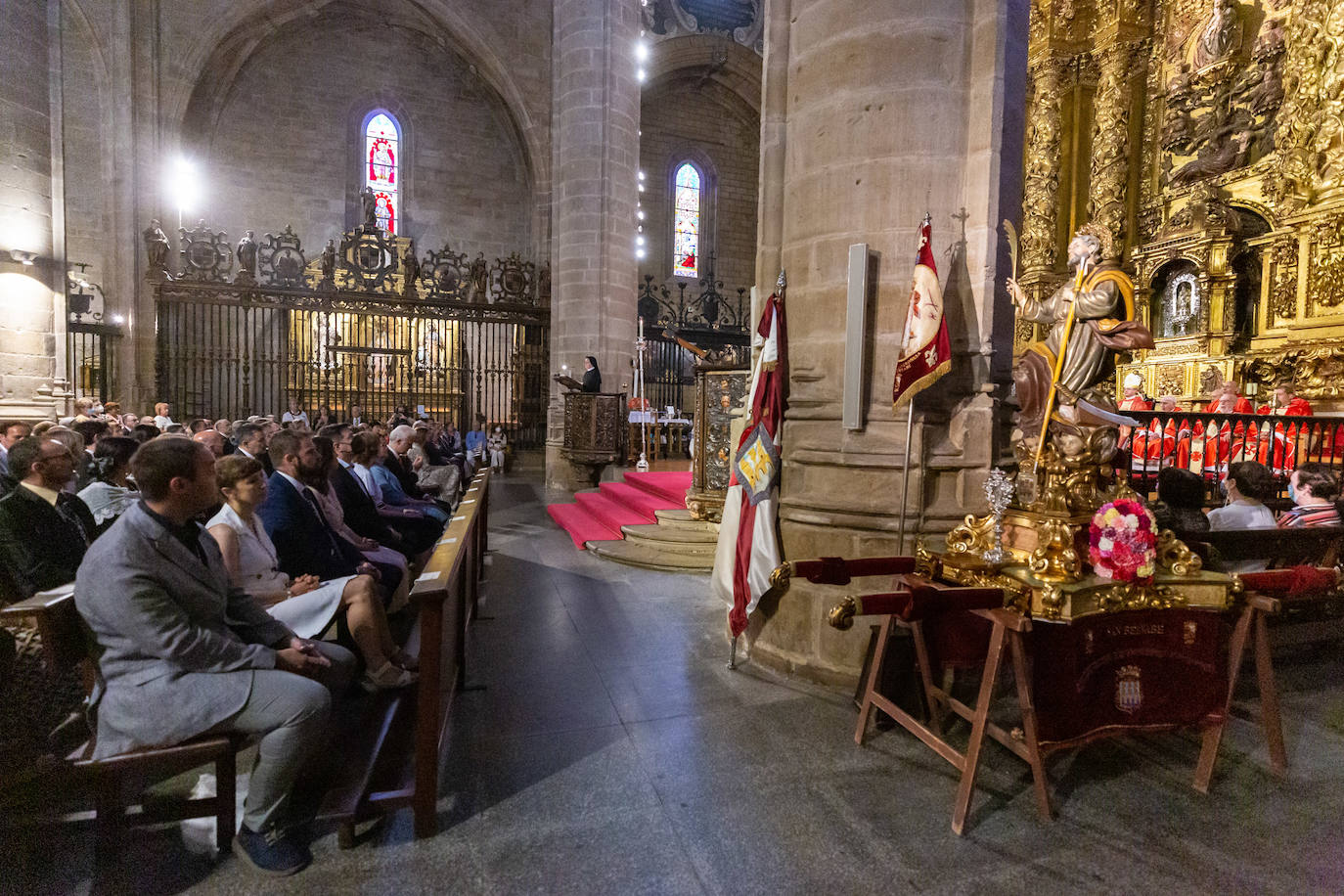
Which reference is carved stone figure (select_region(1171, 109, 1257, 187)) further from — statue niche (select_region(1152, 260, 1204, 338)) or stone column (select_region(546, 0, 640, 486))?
stone column (select_region(546, 0, 640, 486))

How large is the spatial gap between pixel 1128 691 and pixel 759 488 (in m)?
1.97

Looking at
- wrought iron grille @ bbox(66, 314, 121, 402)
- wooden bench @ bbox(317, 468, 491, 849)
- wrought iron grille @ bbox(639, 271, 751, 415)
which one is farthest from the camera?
wrought iron grille @ bbox(639, 271, 751, 415)

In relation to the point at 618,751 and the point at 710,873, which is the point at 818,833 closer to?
the point at 710,873

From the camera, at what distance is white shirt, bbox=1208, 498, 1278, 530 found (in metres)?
4.22

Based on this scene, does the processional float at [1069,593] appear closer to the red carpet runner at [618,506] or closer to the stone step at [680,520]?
the stone step at [680,520]

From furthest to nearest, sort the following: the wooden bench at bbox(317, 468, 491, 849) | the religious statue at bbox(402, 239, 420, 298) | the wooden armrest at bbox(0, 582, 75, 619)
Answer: the religious statue at bbox(402, 239, 420, 298), the wooden bench at bbox(317, 468, 491, 849), the wooden armrest at bbox(0, 582, 75, 619)

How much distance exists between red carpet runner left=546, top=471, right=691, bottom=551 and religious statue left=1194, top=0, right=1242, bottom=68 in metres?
11.6

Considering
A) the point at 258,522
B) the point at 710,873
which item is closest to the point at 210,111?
the point at 258,522

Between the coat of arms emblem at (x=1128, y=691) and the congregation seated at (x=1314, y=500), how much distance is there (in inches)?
94.3

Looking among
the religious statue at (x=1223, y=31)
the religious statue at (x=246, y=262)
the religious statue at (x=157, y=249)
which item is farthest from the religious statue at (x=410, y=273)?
the religious statue at (x=1223, y=31)

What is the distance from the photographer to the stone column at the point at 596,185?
1184 centimetres

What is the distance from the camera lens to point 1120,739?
124 inches

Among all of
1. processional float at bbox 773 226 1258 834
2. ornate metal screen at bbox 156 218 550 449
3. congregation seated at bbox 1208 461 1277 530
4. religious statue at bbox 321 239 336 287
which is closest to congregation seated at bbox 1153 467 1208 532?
congregation seated at bbox 1208 461 1277 530

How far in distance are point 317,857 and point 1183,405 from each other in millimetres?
13577
